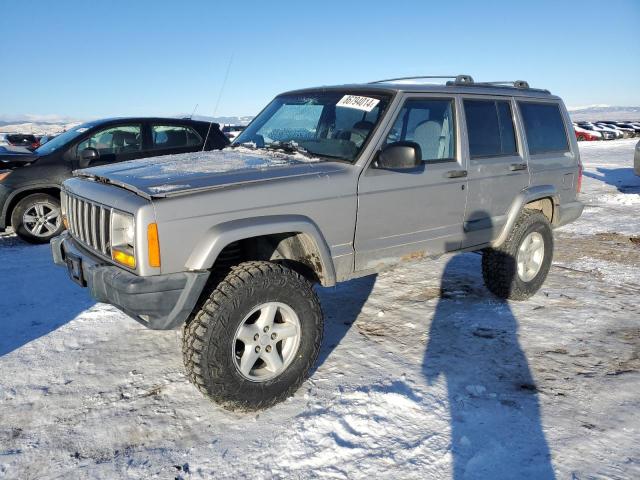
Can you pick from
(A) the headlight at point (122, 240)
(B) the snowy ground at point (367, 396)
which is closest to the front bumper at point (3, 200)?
(B) the snowy ground at point (367, 396)

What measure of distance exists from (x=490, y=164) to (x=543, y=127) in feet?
3.88

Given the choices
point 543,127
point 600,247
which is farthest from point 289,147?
point 600,247

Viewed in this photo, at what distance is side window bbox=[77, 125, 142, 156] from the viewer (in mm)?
6844

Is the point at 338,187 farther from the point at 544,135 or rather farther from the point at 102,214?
the point at 544,135

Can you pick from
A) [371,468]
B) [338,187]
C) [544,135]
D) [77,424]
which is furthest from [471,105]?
[77,424]

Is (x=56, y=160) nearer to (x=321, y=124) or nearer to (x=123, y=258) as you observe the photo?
(x=321, y=124)

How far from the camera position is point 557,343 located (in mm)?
3838

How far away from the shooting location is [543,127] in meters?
4.83

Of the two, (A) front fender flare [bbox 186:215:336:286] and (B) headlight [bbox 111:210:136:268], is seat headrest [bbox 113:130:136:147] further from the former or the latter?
(A) front fender flare [bbox 186:215:336:286]

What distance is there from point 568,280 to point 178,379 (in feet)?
14.2

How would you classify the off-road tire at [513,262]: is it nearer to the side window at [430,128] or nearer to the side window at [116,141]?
the side window at [430,128]

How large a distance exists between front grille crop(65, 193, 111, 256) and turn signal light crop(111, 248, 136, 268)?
0.32 feet

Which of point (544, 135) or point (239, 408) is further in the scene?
point (544, 135)

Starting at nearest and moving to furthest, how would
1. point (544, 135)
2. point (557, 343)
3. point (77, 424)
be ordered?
1. point (77, 424)
2. point (557, 343)
3. point (544, 135)
